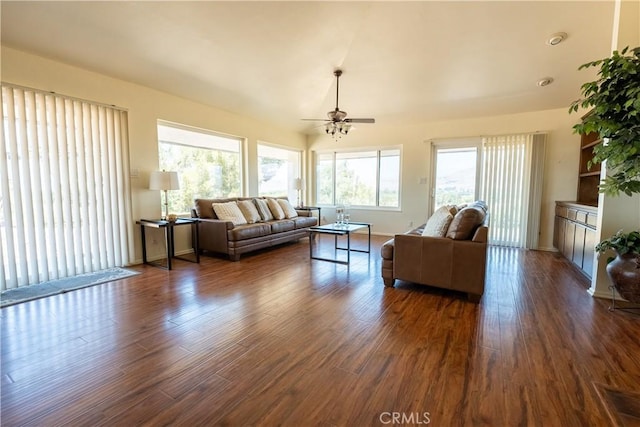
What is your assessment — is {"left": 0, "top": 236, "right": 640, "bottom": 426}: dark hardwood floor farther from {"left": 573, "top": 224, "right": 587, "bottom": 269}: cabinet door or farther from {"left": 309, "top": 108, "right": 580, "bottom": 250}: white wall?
{"left": 309, "top": 108, "right": 580, "bottom": 250}: white wall

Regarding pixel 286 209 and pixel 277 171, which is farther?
pixel 277 171

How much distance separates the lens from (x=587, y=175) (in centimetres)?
476

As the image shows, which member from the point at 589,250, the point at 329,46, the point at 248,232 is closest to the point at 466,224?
the point at 589,250

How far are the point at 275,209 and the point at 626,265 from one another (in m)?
4.82

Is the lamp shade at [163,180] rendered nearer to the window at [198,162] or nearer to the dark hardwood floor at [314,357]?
the window at [198,162]

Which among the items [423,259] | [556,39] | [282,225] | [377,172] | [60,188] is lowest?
[423,259]

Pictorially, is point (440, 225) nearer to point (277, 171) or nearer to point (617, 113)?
point (617, 113)

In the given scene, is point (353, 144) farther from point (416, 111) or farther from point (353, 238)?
point (353, 238)

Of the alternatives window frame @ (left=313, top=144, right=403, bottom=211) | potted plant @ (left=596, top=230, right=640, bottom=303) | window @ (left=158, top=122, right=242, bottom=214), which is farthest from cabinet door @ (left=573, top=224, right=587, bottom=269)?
window @ (left=158, top=122, right=242, bottom=214)

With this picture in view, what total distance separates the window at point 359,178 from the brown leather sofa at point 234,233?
2247 millimetres

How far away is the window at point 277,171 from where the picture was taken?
256 inches

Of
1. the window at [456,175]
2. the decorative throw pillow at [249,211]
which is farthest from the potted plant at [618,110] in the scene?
the decorative throw pillow at [249,211]

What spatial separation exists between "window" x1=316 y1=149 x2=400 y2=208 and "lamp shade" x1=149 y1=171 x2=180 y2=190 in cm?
410

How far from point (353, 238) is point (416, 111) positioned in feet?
9.37
